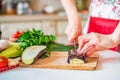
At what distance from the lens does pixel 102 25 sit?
4.64ft

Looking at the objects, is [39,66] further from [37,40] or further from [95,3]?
[95,3]

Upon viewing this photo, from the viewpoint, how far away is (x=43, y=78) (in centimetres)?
89

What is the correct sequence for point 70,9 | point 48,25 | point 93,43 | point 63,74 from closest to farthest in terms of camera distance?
point 63,74 → point 93,43 → point 70,9 → point 48,25

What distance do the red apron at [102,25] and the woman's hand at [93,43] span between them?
34cm

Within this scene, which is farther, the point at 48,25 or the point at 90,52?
the point at 48,25

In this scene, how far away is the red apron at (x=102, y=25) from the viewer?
139cm

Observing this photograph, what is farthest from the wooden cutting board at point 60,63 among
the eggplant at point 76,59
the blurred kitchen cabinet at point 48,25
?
the blurred kitchen cabinet at point 48,25

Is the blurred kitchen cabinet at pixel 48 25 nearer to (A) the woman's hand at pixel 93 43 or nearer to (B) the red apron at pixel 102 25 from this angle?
(B) the red apron at pixel 102 25

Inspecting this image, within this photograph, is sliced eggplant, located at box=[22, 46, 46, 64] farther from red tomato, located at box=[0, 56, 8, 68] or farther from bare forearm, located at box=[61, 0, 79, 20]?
bare forearm, located at box=[61, 0, 79, 20]

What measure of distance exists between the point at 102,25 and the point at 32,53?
0.53m

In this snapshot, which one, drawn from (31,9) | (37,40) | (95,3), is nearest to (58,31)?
(31,9)

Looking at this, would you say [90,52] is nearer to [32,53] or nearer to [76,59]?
[76,59]

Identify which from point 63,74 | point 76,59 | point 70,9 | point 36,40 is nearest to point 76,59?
point 76,59

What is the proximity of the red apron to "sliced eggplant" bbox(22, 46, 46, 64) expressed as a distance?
0.45 meters
